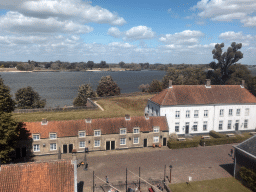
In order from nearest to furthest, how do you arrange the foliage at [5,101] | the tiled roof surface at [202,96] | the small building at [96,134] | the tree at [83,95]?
the foliage at [5,101] → the small building at [96,134] → the tiled roof surface at [202,96] → the tree at [83,95]

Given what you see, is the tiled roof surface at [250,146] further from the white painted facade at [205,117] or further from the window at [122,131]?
the window at [122,131]

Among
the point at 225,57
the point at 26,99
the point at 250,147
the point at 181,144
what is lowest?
the point at 181,144

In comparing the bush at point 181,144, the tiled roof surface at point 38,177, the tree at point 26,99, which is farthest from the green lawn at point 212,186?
the tree at point 26,99

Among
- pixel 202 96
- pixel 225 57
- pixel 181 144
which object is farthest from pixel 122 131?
pixel 225 57

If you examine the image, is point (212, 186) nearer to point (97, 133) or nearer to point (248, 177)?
point (248, 177)

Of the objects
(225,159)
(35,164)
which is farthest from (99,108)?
(35,164)

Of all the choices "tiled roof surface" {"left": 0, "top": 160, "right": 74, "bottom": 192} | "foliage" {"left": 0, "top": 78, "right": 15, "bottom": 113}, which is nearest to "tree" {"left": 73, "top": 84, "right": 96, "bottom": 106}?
"foliage" {"left": 0, "top": 78, "right": 15, "bottom": 113}

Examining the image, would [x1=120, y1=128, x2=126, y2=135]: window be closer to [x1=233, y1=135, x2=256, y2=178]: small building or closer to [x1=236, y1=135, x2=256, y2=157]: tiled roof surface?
[x1=233, y1=135, x2=256, y2=178]: small building
